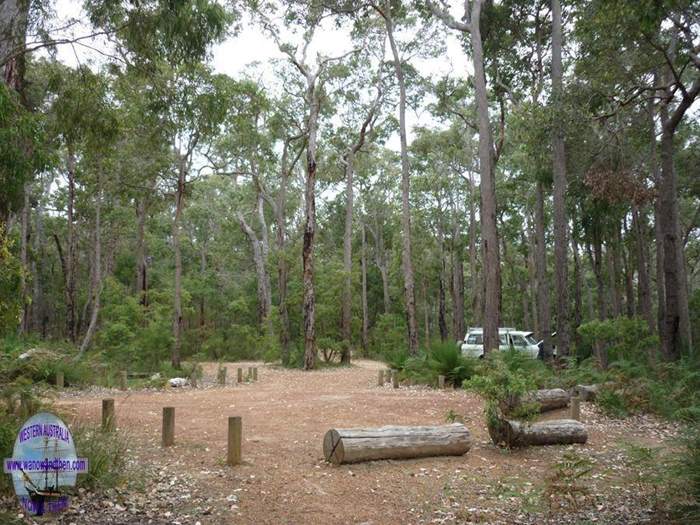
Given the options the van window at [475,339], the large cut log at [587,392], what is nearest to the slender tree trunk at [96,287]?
the large cut log at [587,392]

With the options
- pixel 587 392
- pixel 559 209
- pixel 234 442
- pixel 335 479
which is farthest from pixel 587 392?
pixel 234 442

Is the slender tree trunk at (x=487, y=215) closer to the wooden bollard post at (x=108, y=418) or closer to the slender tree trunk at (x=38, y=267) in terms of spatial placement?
the wooden bollard post at (x=108, y=418)

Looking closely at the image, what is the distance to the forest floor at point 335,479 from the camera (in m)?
4.89

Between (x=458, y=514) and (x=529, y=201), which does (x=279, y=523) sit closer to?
(x=458, y=514)

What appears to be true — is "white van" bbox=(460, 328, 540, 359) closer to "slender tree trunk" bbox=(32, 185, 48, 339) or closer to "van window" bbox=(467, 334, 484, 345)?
"van window" bbox=(467, 334, 484, 345)

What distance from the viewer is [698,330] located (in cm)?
2603

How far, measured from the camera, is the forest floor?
16.0ft

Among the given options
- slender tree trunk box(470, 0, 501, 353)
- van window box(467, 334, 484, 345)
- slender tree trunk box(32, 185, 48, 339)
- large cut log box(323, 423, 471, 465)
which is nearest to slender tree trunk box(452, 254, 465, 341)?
van window box(467, 334, 484, 345)

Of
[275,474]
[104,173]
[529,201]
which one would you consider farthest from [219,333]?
[275,474]

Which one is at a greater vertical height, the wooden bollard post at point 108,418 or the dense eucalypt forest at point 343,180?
the dense eucalypt forest at point 343,180

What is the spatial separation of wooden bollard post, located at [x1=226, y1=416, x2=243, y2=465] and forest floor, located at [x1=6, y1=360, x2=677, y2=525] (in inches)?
5.0

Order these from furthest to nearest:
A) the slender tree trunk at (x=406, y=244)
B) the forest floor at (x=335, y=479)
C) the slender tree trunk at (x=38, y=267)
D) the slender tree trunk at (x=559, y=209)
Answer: the slender tree trunk at (x=38, y=267), the slender tree trunk at (x=406, y=244), the slender tree trunk at (x=559, y=209), the forest floor at (x=335, y=479)

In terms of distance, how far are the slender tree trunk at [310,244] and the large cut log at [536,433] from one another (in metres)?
13.0

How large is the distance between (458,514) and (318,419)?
14.2 ft
